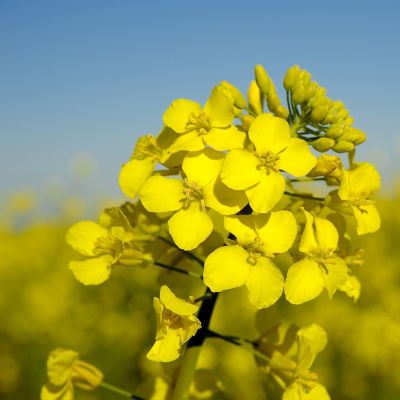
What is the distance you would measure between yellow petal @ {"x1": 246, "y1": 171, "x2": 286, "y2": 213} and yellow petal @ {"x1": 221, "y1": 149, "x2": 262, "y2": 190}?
0.02 metres

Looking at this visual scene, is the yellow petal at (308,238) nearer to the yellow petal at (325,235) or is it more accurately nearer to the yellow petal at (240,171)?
the yellow petal at (325,235)

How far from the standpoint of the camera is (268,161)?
1.87 metres

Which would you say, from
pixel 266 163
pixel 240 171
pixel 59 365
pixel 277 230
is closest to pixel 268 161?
pixel 266 163

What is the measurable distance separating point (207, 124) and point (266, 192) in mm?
320

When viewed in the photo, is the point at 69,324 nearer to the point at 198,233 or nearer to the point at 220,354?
the point at 220,354

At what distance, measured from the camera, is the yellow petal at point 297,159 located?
1.90 metres

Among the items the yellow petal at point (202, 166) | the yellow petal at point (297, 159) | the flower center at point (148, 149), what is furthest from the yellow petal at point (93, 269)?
the yellow petal at point (297, 159)

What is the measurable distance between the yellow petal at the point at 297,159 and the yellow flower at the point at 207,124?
14 centimetres

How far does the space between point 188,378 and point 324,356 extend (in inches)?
174

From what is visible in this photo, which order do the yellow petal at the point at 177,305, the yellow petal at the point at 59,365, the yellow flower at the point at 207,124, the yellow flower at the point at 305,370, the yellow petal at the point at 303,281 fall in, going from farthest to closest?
1. the yellow petal at the point at 59,365
2. the yellow flower at the point at 305,370
3. the yellow flower at the point at 207,124
4. the yellow petal at the point at 303,281
5. the yellow petal at the point at 177,305

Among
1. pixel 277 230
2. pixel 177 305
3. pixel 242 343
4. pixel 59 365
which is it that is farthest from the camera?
pixel 59 365

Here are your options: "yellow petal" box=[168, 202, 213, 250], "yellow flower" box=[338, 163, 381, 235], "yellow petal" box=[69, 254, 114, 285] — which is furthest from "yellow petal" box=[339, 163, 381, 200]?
"yellow petal" box=[69, 254, 114, 285]

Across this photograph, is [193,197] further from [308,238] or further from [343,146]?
[343,146]

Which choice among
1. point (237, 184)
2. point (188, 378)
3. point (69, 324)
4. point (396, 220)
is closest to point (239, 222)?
point (237, 184)
